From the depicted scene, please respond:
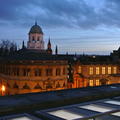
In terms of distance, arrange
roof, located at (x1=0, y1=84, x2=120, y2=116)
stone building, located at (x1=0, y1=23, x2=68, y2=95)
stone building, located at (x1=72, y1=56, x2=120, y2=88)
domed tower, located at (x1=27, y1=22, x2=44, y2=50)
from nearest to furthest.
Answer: roof, located at (x1=0, y1=84, x2=120, y2=116) < stone building, located at (x1=0, y1=23, x2=68, y2=95) < stone building, located at (x1=72, y1=56, x2=120, y2=88) < domed tower, located at (x1=27, y1=22, x2=44, y2=50)

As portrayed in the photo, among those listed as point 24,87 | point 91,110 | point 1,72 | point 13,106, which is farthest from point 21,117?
point 1,72

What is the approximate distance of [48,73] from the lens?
45125 millimetres

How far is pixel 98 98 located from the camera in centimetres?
1285

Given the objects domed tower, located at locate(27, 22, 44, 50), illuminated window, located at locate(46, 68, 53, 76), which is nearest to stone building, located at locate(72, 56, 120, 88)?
illuminated window, located at locate(46, 68, 53, 76)

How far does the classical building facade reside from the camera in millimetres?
43781

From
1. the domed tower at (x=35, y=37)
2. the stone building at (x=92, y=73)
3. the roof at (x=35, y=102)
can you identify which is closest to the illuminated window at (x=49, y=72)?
the stone building at (x=92, y=73)

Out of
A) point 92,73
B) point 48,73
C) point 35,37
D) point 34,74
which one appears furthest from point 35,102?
point 35,37

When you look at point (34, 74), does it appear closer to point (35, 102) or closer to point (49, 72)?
point (49, 72)

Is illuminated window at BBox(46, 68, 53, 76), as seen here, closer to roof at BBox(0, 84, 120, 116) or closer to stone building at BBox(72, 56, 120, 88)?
stone building at BBox(72, 56, 120, 88)

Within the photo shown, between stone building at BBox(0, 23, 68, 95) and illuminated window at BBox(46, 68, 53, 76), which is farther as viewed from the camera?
illuminated window at BBox(46, 68, 53, 76)

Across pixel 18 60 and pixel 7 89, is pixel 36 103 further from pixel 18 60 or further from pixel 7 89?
pixel 7 89

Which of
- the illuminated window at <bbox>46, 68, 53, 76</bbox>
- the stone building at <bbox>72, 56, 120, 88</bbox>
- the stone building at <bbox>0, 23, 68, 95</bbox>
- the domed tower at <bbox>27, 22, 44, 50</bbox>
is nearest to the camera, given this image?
the stone building at <bbox>0, 23, 68, 95</bbox>

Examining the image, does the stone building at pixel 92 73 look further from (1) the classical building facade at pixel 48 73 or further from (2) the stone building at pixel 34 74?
(2) the stone building at pixel 34 74

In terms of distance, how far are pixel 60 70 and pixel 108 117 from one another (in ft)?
129
